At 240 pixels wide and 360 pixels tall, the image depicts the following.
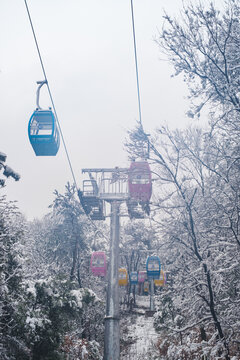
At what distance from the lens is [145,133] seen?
28.3 ft

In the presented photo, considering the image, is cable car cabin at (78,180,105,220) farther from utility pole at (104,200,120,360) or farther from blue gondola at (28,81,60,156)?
blue gondola at (28,81,60,156)

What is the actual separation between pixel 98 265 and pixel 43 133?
15089mm

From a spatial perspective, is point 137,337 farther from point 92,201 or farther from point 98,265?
Result: point 92,201

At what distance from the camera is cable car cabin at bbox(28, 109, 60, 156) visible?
21.7ft

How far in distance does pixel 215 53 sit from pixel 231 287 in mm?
6387

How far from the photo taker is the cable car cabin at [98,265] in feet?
63.5

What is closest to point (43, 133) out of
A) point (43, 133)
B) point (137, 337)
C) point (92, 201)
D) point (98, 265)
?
point (43, 133)

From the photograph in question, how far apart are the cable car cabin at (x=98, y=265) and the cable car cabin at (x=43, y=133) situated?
1450cm

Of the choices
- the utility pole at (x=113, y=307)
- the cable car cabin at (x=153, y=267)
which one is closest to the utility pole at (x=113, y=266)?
the utility pole at (x=113, y=307)

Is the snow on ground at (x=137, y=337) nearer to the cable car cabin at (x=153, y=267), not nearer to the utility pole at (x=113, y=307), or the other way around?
the cable car cabin at (x=153, y=267)

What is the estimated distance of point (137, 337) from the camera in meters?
20.3

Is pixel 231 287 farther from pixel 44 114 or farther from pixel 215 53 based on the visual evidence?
pixel 44 114

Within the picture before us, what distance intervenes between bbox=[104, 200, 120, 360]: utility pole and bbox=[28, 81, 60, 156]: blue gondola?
7117 mm

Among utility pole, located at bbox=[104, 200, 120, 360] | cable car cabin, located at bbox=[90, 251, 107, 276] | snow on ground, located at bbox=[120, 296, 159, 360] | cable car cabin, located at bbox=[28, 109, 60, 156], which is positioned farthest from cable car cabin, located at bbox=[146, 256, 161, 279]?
cable car cabin, located at bbox=[28, 109, 60, 156]
